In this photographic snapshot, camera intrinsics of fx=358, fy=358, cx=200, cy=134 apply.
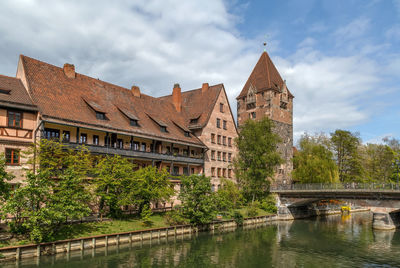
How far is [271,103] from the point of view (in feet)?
229

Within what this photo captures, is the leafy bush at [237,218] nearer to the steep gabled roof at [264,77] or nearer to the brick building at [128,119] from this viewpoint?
the brick building at [128,119]

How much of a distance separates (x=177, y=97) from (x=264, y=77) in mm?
22454

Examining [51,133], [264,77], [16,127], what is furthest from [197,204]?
[264,77]

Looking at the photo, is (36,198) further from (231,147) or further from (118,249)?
(231,147)

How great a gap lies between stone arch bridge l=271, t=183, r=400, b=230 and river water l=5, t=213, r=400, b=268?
344cm

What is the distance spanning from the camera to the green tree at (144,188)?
3525 centimetres

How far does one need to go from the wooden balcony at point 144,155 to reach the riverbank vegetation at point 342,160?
21.8m

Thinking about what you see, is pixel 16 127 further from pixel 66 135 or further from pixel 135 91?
pixel 135 91

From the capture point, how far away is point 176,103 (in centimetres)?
5866

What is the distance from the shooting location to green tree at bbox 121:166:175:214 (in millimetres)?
35250

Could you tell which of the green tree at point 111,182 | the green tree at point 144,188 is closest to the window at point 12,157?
the green tree at point 111,182

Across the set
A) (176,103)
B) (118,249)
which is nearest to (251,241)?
(118,249)

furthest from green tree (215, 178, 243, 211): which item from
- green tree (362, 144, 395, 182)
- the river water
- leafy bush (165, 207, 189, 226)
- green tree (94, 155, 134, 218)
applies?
green tree (362, 144, 395, 182)

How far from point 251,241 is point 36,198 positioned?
20631mm
